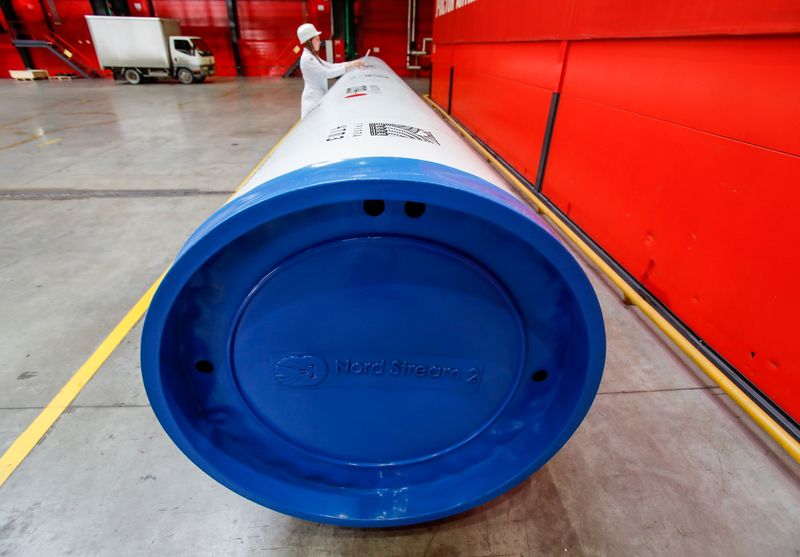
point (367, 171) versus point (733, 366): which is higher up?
point (367, 171)

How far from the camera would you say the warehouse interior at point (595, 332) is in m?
1.30

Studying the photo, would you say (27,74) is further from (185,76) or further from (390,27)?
(390,27)

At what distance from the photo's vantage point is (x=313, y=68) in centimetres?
448

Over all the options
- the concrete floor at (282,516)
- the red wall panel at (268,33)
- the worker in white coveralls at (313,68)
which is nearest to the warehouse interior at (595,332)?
the concrete floor at (282,516)

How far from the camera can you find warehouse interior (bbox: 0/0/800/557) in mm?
1305

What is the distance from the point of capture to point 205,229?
84cm

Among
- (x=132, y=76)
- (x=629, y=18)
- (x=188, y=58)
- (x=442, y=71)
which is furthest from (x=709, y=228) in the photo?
(x=132, y=76)

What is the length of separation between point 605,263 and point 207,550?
102 inches

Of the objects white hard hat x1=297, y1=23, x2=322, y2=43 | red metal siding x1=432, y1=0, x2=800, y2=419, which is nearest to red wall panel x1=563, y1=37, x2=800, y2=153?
red metal siding x1=432, y1=0, x2=800, y2=419

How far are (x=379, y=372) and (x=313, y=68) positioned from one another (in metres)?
4.30

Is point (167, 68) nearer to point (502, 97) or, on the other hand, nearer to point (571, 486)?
point (502, 97)

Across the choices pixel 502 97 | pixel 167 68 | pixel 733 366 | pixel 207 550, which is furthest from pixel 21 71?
pixel 733 366

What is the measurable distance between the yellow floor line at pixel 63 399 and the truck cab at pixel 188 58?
42.6ft

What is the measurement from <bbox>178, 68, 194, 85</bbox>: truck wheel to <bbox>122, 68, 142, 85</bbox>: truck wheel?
1174 mm
